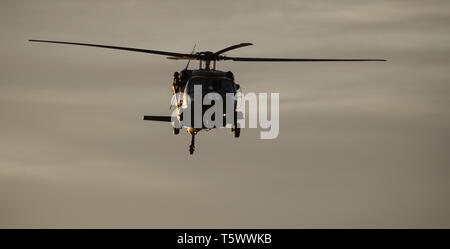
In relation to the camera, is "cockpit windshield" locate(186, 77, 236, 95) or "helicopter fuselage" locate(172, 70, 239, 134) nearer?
"helicopter fuselage" locate(172, 70, 239, 134)

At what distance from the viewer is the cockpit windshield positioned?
83.7 m

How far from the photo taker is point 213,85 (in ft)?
276

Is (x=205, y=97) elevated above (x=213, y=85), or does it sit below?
below

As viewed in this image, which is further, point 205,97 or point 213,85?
point 213,85

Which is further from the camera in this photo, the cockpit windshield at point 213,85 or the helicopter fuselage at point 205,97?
the cockpit windshield at point 213,85

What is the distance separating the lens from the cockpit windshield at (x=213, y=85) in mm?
83688
